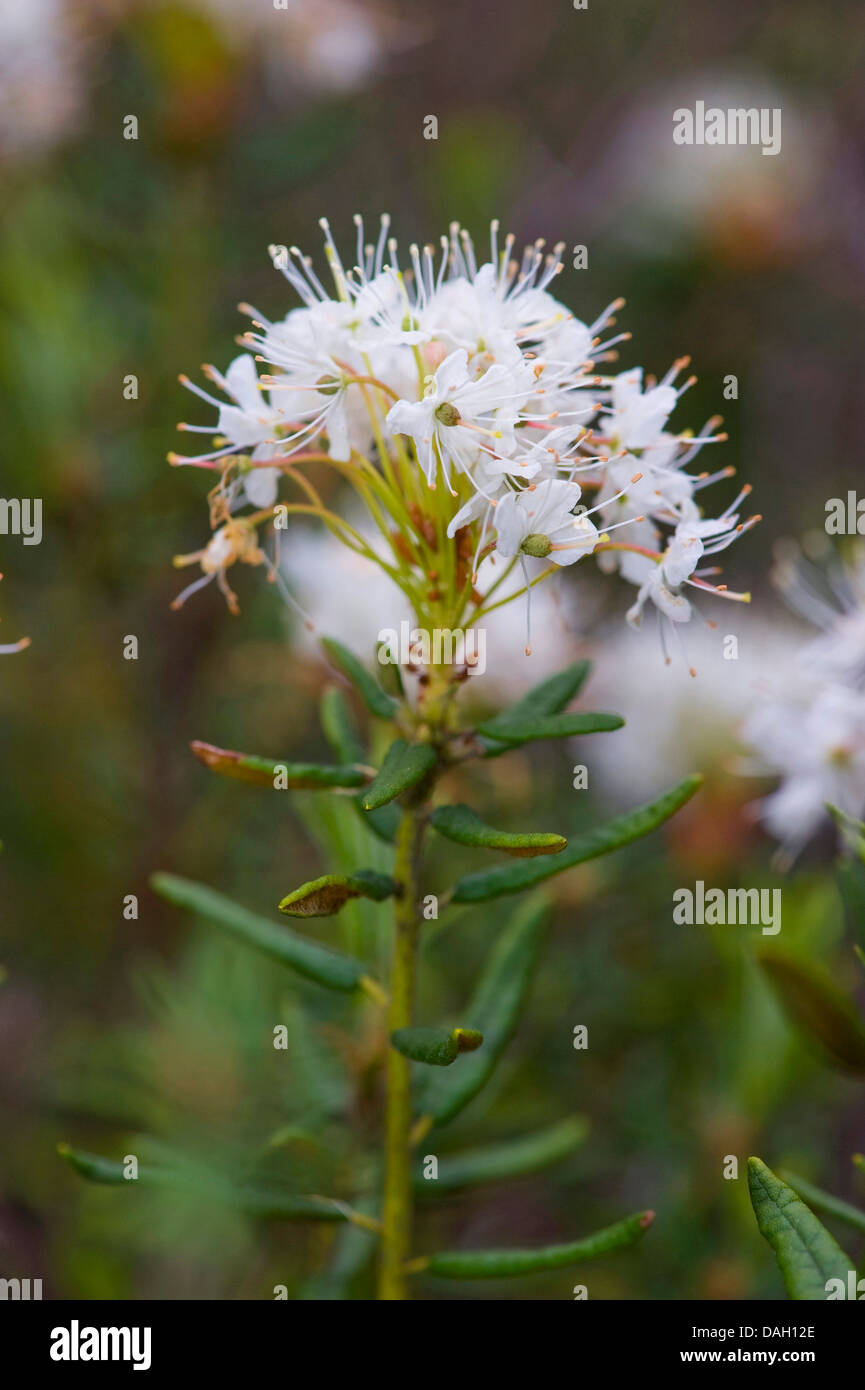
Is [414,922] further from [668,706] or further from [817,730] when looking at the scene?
[668,706]

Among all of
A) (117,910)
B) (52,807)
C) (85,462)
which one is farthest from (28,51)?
(117,910)

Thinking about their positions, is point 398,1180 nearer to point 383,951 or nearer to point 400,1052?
point 400,1052

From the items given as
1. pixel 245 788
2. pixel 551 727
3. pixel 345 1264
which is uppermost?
pixel 245 788

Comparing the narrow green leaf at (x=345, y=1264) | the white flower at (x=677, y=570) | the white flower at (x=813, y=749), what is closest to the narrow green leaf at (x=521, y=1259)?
the narrow green leaf at (x=345, y=1264)

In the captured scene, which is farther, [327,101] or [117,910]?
[327,101]

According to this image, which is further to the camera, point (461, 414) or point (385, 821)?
point (385, 821)

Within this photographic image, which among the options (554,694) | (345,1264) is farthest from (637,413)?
(345,1264)
